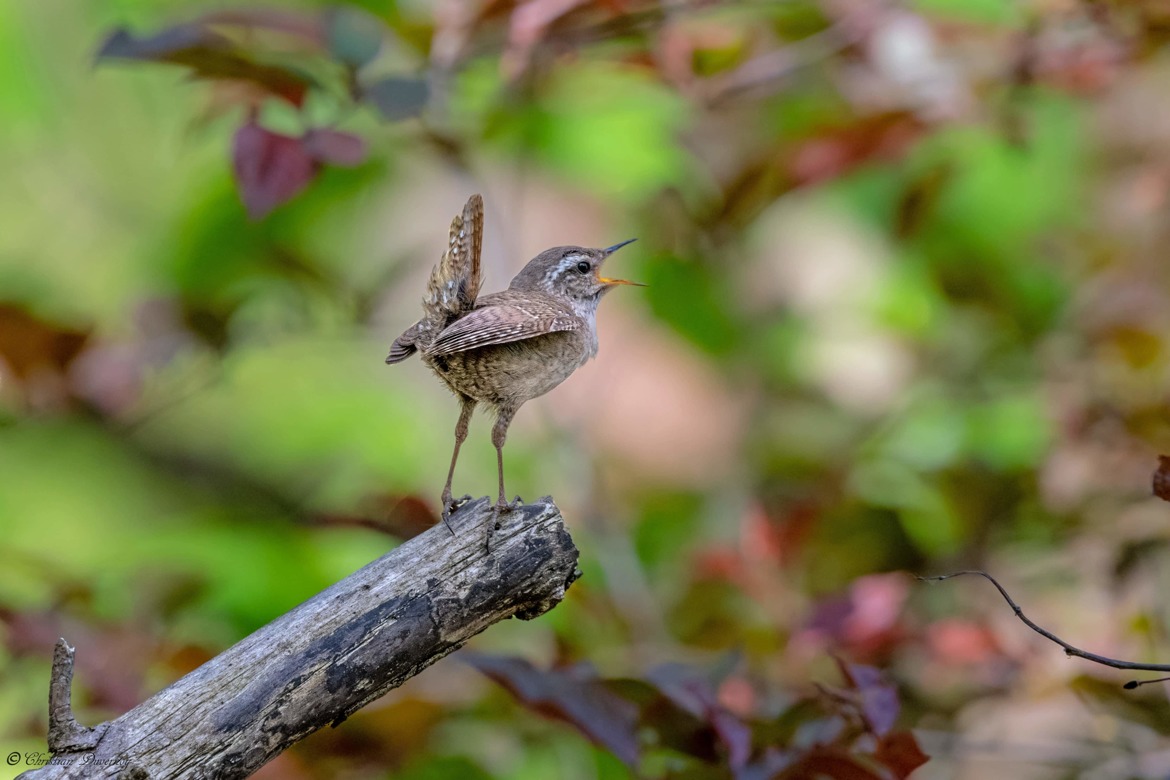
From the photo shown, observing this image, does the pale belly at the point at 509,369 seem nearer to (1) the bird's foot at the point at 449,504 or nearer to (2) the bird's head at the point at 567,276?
(1) the bird's foot at the point at 449,504

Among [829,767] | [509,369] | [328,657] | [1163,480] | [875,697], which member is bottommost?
[829,767]

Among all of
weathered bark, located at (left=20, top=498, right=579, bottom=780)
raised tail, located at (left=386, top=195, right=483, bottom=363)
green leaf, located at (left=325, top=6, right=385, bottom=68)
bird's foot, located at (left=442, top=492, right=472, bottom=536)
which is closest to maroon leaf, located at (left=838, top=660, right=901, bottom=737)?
weathered bark, located at (left=20, top=498, right=579, bottom=780)

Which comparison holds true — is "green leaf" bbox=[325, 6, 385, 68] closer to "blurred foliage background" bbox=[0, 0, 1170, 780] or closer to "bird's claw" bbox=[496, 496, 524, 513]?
"blurred foliage background" bbox=[0, 0, 1170, 780]

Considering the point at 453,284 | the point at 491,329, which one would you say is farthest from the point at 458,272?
the point at 491,329

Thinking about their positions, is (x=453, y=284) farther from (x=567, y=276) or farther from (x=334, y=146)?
(x=567, y=276)

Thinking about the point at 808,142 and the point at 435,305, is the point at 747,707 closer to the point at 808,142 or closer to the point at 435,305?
the point at 435,305
